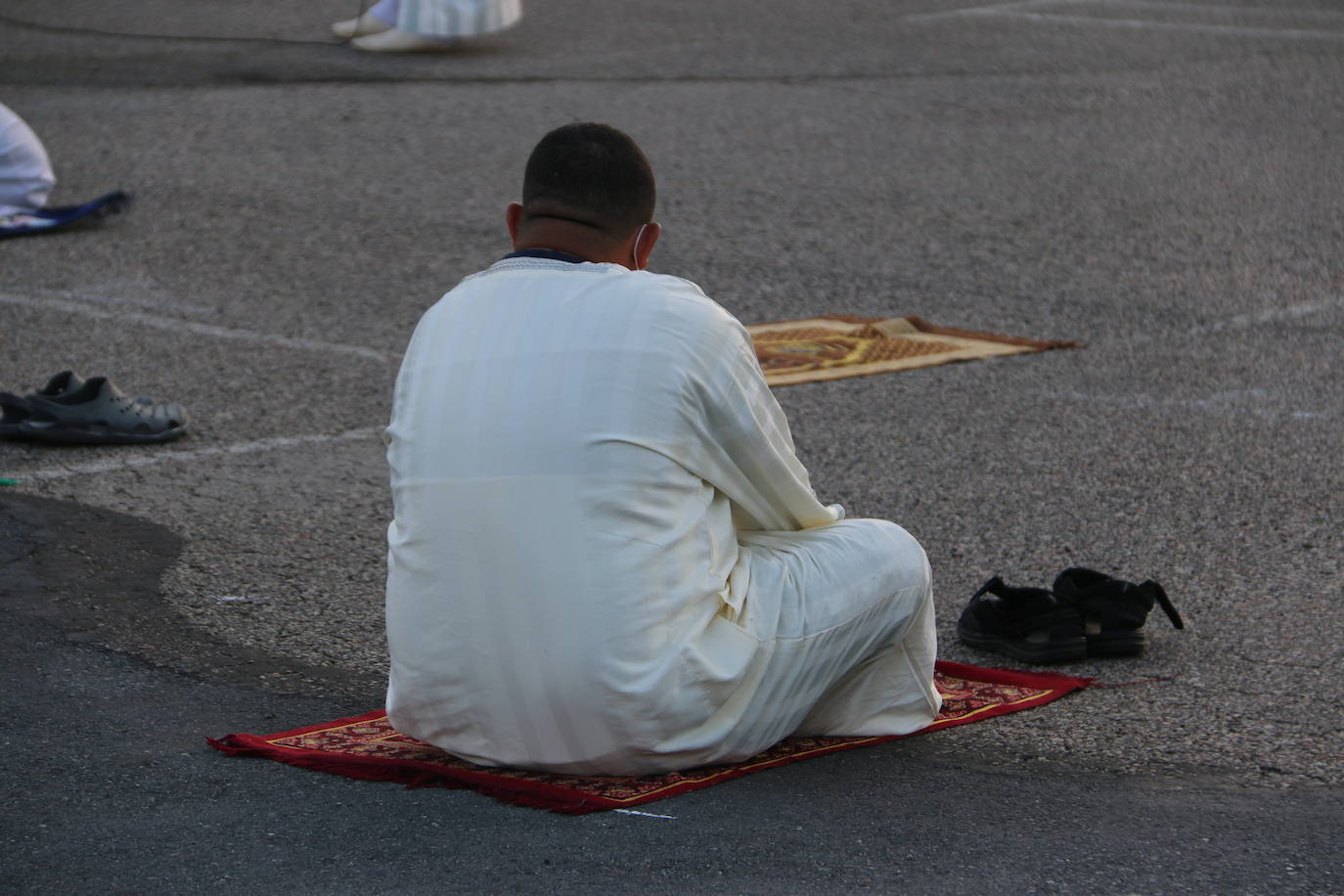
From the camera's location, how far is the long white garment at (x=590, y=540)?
10.1ft

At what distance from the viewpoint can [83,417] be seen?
5688 mm

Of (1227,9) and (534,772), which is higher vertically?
(1227,9)

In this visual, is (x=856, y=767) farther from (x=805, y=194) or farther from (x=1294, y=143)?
(x=1294, y=143)

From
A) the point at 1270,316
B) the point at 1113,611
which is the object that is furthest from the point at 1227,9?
the point at 1113,611

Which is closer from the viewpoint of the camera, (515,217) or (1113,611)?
(515,217)

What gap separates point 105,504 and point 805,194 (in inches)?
209

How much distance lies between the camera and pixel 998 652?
4.17 m

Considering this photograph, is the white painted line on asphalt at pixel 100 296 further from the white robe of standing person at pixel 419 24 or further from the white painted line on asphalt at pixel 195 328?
the white robe of standing person at pixel 419 24

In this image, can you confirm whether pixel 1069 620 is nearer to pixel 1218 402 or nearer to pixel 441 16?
pixel 1218 402

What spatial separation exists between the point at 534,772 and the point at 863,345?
3992 millimetres

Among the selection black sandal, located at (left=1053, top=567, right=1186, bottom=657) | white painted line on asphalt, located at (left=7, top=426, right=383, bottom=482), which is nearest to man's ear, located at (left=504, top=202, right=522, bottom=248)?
black sandal, located at (left=1053, top=567, right=1186, bottom=657)

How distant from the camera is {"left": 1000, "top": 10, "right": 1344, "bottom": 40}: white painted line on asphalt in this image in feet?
48.8

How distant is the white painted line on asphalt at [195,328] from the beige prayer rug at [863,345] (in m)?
1.57

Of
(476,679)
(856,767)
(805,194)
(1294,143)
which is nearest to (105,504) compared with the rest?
(476,679)
